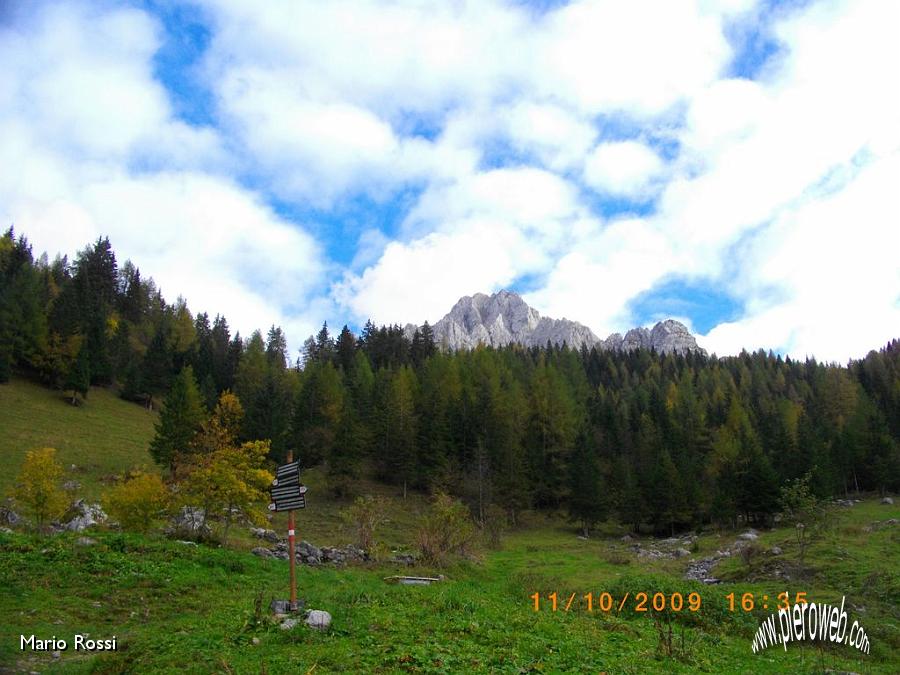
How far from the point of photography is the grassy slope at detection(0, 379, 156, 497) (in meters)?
47.8

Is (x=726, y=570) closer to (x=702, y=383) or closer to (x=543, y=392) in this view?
(x=543, y=392)

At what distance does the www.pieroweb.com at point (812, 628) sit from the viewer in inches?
618

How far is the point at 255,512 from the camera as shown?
92.0 feet

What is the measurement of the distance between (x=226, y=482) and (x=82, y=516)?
1116cm

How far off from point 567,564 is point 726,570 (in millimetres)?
10270

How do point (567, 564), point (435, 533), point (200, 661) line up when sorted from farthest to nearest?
point (567, 564) → point (435, 533) → point (200, 661)

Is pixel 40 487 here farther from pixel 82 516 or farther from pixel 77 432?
pixel 77 432

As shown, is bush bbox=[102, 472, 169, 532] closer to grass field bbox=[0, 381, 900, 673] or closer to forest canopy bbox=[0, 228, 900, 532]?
grass field bbox=[0, 381, 900, 673]

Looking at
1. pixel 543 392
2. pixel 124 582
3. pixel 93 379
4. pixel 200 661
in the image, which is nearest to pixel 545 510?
pixel 543 392

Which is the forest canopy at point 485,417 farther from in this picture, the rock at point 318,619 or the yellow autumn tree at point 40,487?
the rock at point 318,619

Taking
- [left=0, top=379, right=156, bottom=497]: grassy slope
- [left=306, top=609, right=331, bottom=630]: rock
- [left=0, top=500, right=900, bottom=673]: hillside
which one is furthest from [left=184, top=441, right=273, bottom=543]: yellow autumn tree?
[left=0, top=379, right=156, bottom=497]: grassy slope

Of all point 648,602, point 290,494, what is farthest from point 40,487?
point 648,602

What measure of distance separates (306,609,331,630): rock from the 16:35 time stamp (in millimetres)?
8036

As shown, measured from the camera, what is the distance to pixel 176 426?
5494cm
